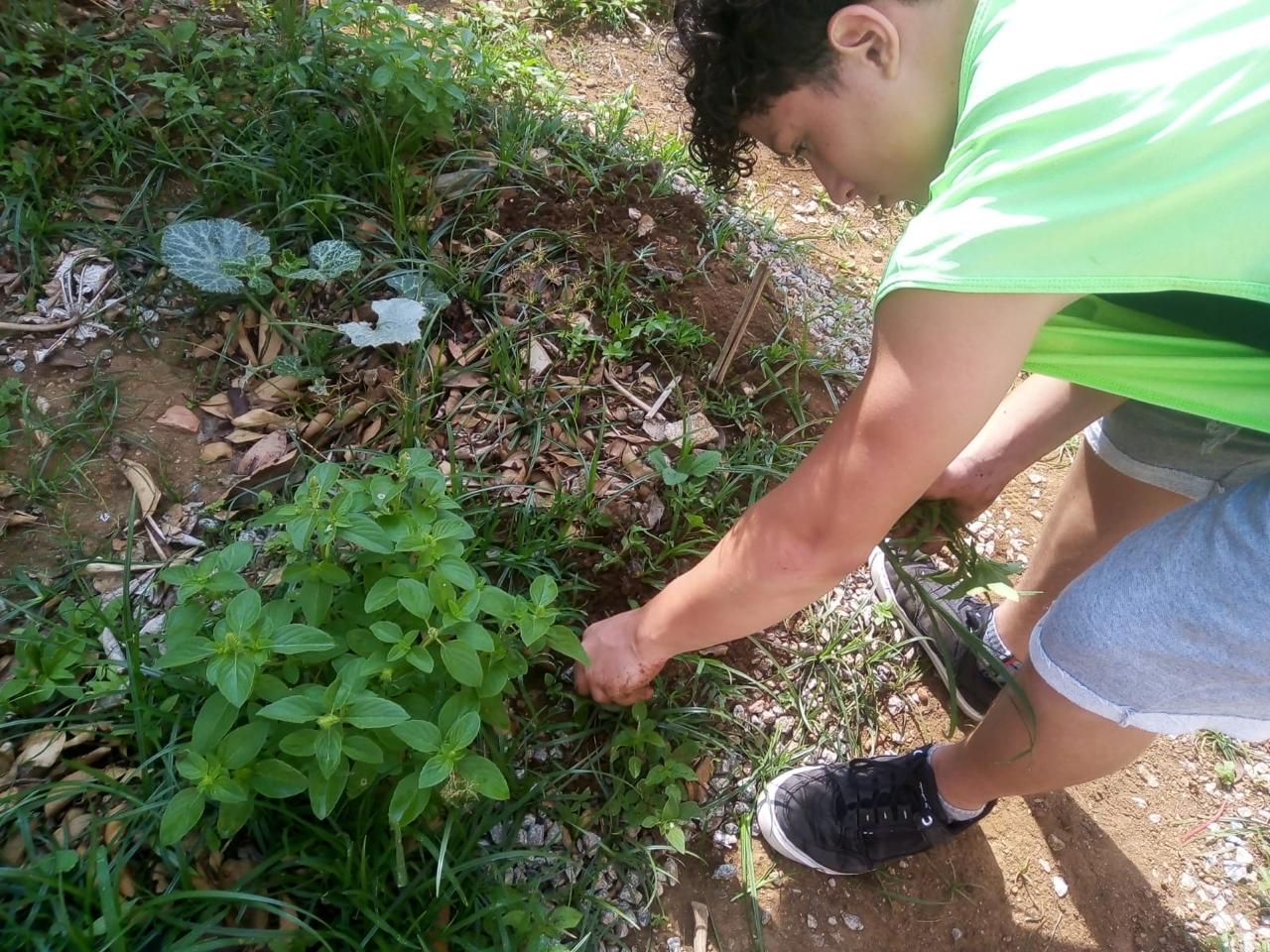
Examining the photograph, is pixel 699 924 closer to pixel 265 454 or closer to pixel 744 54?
pixel 265 454

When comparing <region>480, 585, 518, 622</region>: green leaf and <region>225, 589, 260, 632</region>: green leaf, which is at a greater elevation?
<region>225, 589, 260, 632</region>: green leaf

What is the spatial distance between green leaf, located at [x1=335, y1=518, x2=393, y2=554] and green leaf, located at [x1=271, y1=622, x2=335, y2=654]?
159 mm

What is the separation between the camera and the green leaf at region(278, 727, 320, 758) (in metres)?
1.21

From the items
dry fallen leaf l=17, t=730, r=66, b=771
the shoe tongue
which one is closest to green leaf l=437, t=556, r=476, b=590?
dry fallen leaf l=17, t=730, r=66, b=771

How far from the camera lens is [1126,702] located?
1.25 metres

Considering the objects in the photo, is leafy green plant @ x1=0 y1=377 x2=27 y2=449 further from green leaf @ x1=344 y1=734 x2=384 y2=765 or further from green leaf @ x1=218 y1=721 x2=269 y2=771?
green leaf @ x1=344 y1=734 x2=384 y2=765

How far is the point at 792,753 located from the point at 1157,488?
3.17ft

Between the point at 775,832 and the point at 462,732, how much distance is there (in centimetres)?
83

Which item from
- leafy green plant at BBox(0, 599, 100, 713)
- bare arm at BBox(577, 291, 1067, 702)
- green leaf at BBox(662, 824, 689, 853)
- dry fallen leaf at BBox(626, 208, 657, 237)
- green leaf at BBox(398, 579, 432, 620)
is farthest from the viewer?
dry fallen leaf at BBox(626, 208, 657, 237)

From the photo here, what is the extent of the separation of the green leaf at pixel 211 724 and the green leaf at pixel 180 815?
0.07m

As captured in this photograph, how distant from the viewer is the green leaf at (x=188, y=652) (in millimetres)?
1236

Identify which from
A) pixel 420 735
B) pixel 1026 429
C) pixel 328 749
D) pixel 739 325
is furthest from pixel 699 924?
pixel 739 325

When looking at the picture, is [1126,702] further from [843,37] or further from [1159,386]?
[843,37]

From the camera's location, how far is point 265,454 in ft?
6.48
